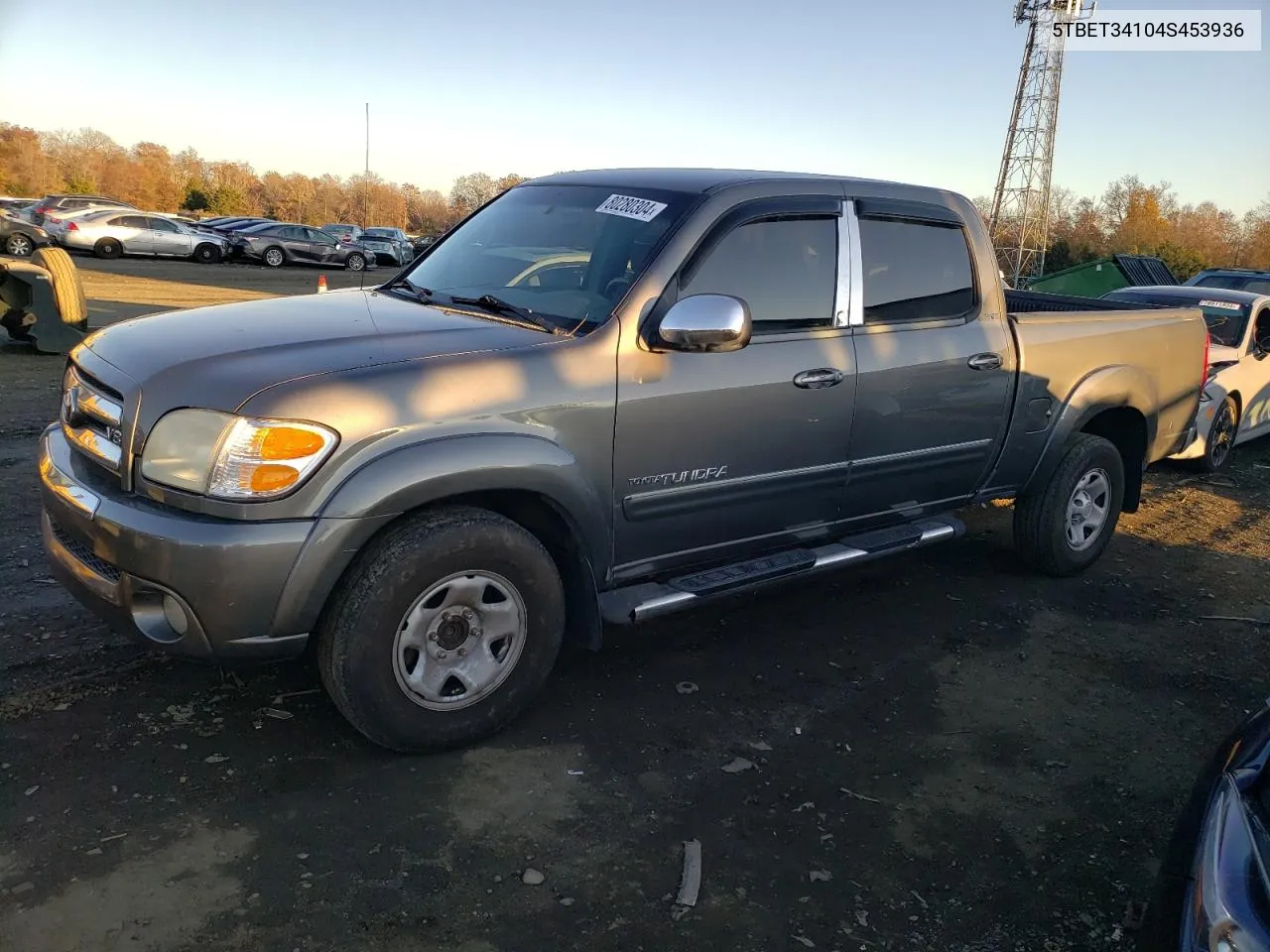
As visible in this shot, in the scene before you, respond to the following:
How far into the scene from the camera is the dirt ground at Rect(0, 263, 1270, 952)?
2.65 m

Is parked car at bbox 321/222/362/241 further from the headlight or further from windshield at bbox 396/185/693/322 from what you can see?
the headlight

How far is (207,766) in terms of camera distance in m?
3.21

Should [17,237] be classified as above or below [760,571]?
above

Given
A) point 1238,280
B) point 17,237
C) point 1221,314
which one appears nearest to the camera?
point 1221,314

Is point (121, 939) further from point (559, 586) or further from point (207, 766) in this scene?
point (559, 586)

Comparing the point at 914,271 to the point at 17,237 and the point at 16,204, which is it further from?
the point at 16,204

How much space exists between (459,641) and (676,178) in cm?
213

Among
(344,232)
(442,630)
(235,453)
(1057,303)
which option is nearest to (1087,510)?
(1057,303)

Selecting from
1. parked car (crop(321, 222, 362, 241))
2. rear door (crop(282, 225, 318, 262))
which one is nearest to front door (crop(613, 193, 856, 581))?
rear door (crop(282, 225, 318, 262))

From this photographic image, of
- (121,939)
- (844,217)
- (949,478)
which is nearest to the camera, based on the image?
(121,939)

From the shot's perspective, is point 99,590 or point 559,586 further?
point 559,586

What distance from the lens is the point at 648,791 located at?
3.29 meters

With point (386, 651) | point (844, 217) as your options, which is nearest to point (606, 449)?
point (386, 651)

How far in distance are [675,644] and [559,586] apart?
3.77 feet
